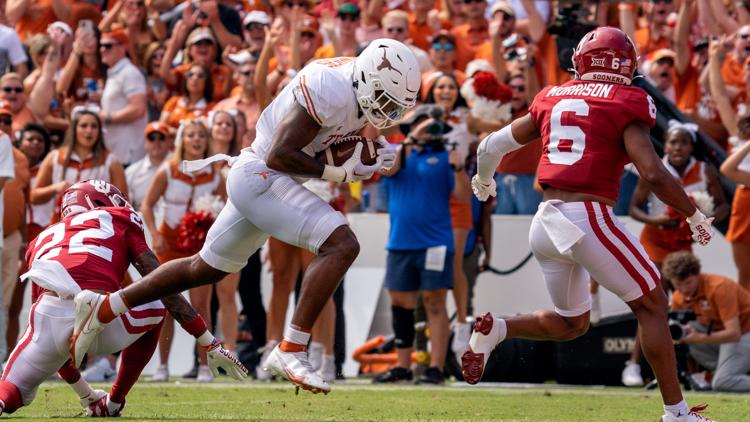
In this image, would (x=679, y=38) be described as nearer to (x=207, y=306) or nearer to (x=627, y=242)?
(x=207, y=306)

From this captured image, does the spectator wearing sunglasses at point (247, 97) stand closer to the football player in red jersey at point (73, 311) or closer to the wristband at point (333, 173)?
the football player in red jersey at point (73, 311)

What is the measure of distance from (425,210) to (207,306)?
2.04m

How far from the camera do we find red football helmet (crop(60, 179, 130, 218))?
26.4 feet

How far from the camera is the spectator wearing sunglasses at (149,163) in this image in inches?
516

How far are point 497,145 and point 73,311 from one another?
247 centimetres

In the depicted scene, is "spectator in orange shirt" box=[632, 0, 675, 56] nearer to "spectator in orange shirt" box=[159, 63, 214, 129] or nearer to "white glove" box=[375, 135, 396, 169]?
"spectator in orange shirt" box=[159, 63, 214, 129]

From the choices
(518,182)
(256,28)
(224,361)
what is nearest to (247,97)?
(256,28)

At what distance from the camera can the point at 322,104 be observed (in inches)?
281

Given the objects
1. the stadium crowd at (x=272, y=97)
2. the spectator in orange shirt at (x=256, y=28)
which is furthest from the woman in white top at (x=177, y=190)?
the spectator in orange shirt at (x=256, y=28)

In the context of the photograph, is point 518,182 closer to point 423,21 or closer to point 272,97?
point 272,97

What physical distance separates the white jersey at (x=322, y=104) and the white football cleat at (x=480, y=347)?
125cm

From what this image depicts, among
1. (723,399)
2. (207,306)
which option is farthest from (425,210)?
(723,399)

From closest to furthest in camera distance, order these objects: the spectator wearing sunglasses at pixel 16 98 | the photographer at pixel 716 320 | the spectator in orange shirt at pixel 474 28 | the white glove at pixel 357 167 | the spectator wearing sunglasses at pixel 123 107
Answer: the white glove at pixel 357 167, the photographer at pixel 716 320, the spectator wearing sunglasses at pixel 16 98, the spectator wearing sunglasses at pixel 123 107, the spectator in orange shirt at pixel 474 28

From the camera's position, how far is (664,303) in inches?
285
